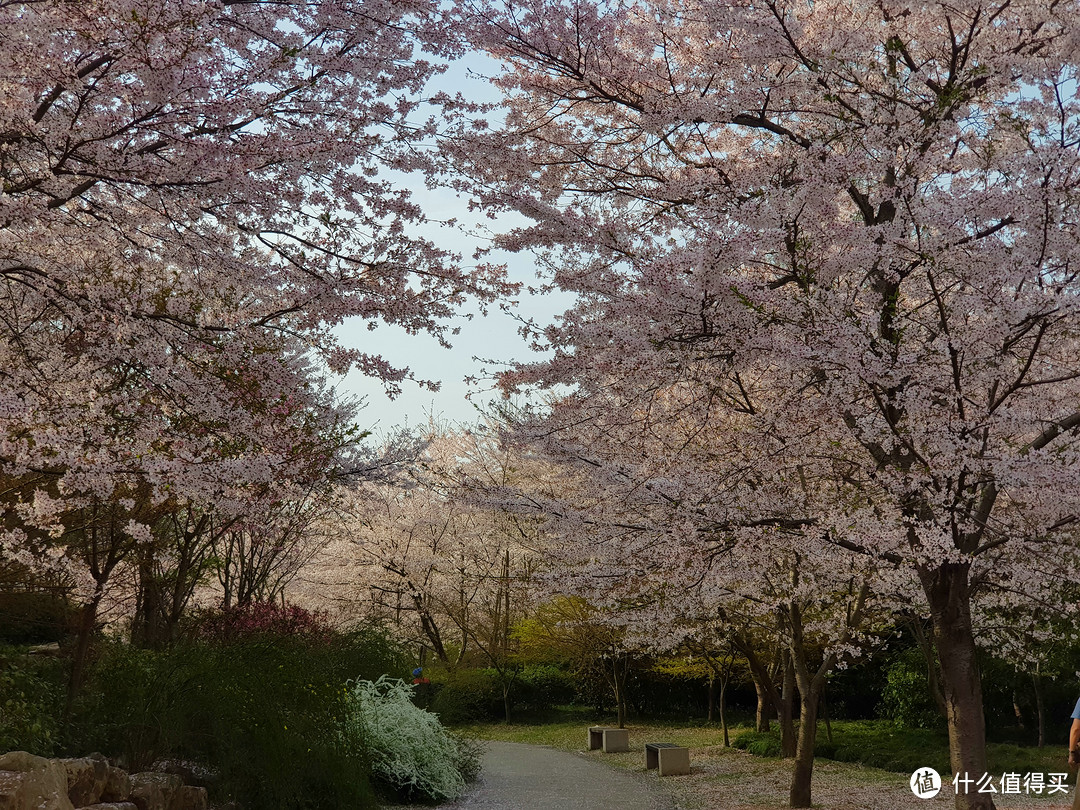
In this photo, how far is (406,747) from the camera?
9.48m

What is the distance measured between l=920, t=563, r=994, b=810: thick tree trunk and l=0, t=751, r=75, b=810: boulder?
548cm

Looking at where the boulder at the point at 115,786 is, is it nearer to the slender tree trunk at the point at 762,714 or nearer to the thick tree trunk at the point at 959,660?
the thick tree trunk at the point at 959,660

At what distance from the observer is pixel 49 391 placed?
5.81 meters

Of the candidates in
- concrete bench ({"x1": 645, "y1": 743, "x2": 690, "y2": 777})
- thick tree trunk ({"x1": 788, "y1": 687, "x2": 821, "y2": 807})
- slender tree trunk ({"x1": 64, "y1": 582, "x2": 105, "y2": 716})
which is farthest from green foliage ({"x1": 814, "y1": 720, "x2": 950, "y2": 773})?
slender tree trunk ({"x1": 64, "y1": 582, "x2": 105, "y2": 716})

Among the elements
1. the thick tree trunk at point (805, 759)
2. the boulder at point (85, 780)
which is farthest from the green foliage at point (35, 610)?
the thick tree trunk at point (805, 759)

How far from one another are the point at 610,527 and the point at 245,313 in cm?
349

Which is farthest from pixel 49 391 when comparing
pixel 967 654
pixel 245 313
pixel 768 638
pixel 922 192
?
pixel 768 638

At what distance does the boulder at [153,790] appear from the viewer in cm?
509

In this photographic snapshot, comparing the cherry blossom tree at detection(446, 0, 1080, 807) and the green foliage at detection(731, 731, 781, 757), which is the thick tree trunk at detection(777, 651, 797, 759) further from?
the cherry blossom tree at detection(446, 0, 1080, 807)

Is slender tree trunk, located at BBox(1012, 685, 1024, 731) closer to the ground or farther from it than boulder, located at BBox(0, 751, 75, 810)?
closer to the ground

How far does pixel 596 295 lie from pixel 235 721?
14.0 feet

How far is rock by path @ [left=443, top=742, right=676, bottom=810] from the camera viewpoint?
923 centimetres

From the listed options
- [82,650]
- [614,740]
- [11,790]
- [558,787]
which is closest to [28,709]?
[82,650]

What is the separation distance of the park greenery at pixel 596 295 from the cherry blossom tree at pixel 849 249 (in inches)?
1.5
